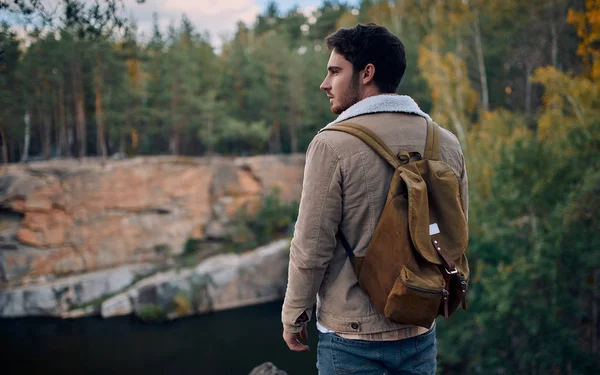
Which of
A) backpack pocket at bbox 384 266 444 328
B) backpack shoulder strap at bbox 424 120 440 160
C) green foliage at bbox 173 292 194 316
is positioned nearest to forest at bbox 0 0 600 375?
backpack shoulder strap at bbox 424 120 440 160

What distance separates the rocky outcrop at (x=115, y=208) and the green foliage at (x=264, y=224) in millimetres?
712

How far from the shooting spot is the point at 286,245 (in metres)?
17.7

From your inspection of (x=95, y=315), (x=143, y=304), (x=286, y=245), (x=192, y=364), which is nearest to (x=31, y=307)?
(x=95, y=315)

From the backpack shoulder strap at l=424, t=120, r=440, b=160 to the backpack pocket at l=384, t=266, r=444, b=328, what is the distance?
0.36 meters

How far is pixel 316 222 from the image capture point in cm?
142

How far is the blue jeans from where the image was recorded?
147cm

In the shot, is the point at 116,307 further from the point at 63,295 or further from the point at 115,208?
the point at 115,208

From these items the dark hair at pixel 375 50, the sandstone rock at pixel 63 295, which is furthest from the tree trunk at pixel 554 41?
the sandstone rock at pixel 63 295

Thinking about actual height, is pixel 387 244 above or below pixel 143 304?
above

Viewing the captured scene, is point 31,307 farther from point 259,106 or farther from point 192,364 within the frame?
point 259,106

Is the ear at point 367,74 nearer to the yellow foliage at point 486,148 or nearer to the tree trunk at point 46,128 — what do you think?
the yellow foliage at point 486,148

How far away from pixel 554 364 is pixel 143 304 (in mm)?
12051

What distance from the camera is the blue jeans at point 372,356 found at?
147 cm

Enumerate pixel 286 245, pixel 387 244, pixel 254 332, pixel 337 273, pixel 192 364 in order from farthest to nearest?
pixel 286 245 → pixel 254 332 → pixel 192 364 → pixel 337 273 → pixel 387 244
